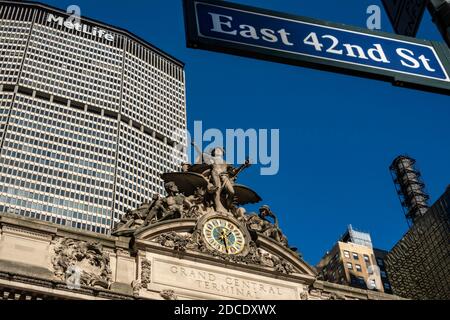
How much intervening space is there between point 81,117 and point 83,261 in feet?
333

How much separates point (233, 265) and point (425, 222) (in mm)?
59853

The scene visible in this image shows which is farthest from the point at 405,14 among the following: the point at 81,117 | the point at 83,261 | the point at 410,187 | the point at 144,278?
the point at 81,117

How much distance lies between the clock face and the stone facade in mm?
705

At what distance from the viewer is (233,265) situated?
90.4ft

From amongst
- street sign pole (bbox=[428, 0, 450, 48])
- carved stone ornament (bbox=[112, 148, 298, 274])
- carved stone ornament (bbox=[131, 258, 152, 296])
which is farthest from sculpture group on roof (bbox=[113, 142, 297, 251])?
street sign pole (bbox=[428, 0, 450, 48])

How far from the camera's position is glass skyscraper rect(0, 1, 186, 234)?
111 m

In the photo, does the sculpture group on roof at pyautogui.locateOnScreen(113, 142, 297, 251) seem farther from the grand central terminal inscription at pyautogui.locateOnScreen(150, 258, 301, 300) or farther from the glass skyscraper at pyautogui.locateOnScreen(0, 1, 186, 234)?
the glass skyscraper at pyautogui.locateOnScreen(0, 1, 186, 234)

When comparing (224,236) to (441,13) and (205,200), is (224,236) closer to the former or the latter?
(205,200)

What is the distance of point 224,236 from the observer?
28.7m

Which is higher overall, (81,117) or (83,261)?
(81,117)

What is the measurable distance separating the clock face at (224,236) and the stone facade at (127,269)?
705mm

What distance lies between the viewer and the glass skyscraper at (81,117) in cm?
11106
